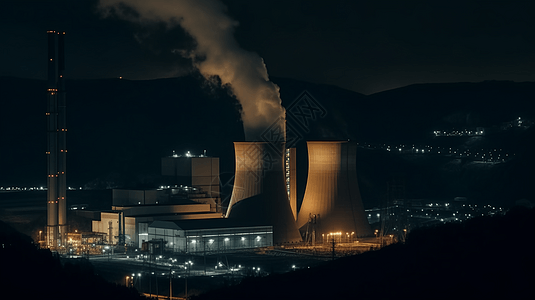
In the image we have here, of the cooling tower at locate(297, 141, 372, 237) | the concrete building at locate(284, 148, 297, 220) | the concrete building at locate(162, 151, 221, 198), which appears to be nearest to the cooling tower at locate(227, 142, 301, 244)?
the cooling tower at locate(297, 141, 372, 237)

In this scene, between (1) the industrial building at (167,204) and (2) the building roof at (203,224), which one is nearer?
(2) the building roof at (203,224)

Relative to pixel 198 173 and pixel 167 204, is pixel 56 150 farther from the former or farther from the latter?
pixel 198 173

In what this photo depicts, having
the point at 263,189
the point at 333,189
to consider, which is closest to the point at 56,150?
the point at 263,189

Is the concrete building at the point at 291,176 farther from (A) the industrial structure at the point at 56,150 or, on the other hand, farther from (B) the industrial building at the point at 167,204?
(A) the industrial structure at the point at 56,150

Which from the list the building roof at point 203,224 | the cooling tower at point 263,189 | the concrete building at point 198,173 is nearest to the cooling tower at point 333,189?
the cooling tower at point 263,189

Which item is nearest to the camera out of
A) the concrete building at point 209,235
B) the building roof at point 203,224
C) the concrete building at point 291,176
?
the concrete building at point 209,235

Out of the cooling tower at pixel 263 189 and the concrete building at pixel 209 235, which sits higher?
the cooling tower at pixel 263 189
